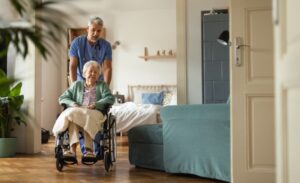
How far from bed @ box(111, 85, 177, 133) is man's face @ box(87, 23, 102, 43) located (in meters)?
2.51

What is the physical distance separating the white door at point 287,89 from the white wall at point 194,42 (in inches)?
124

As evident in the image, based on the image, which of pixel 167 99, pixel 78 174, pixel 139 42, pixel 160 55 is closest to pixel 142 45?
pixel 139 42

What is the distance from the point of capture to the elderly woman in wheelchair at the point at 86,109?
3.09 meters

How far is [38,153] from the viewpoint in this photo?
4.55 m

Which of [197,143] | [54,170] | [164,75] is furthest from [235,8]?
[164,75]

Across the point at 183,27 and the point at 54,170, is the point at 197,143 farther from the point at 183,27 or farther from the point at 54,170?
the point at 183,27

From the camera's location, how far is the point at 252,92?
249 centimetres

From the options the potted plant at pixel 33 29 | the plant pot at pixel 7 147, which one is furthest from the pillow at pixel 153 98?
the potted plant at pixel 33 29

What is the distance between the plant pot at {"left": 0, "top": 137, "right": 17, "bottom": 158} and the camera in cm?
423

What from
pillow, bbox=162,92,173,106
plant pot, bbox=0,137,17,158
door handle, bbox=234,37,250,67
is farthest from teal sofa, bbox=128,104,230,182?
pillow, bbox=162,92,173,106

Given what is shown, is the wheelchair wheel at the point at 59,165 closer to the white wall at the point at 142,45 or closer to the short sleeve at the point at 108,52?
the short sleeve at the point at 108,52

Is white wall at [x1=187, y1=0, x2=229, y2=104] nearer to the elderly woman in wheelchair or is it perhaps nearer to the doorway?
the doorway

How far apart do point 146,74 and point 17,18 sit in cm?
780

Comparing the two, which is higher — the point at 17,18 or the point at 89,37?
the point at 89,37
